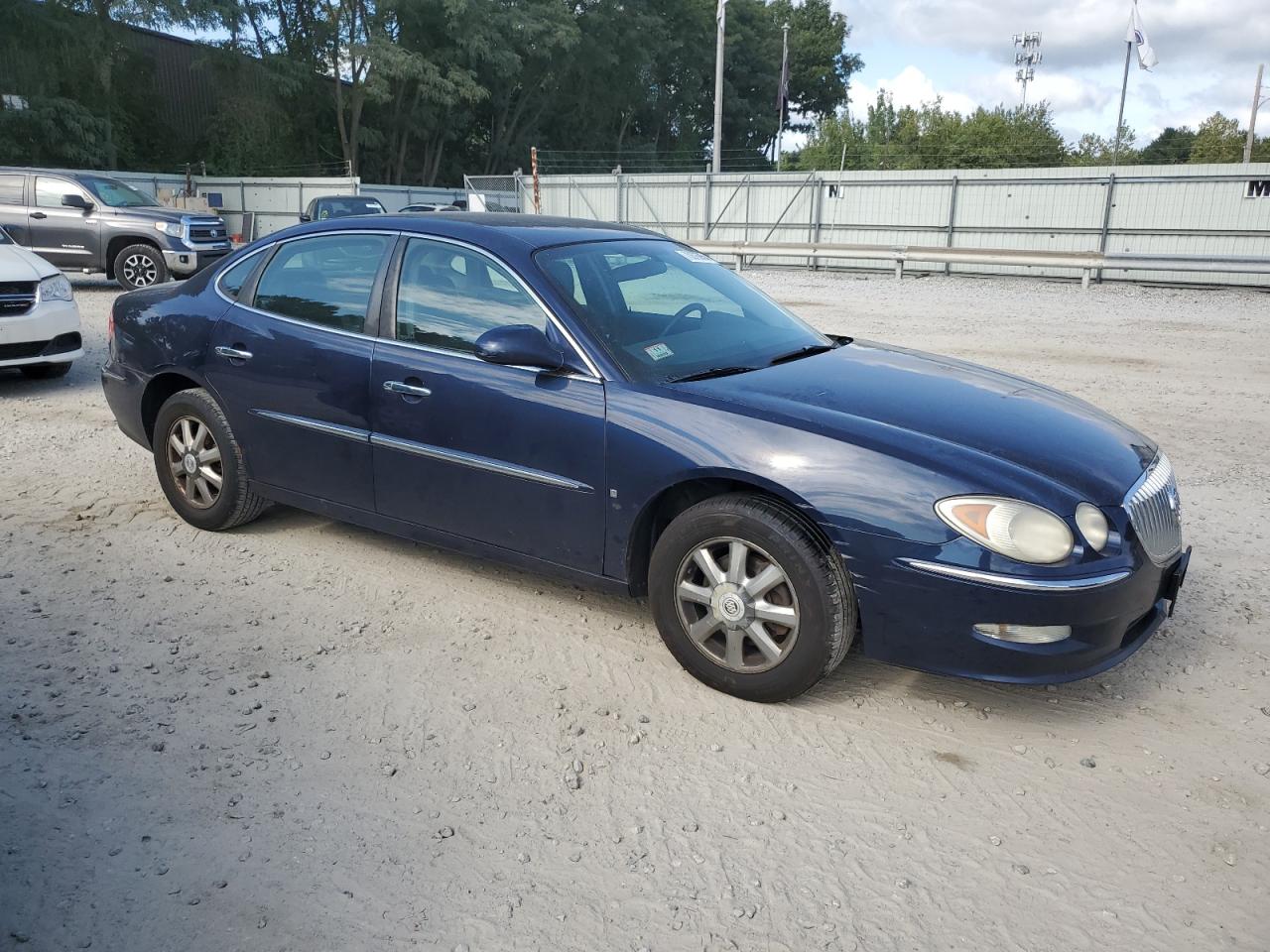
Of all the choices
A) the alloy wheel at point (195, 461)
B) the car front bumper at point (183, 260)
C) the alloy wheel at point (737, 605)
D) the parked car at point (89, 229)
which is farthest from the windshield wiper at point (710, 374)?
the parked car at point (89, 229)

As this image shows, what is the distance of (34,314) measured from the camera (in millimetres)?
8578

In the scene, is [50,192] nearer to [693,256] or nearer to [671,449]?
[693,256]

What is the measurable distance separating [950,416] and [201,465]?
3582 millimetres

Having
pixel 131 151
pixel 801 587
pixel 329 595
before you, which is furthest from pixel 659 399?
pixel 131 151

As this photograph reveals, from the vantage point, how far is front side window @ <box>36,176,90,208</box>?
51.6ft

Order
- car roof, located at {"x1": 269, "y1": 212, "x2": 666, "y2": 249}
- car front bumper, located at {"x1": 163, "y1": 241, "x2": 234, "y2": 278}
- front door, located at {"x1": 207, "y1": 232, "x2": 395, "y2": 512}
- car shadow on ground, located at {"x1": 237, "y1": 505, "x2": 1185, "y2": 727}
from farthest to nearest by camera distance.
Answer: car front bumper, located at {"x1": 163, "y1": 241, "x2": 234, "y2": 278}
front door, located at {"x1": 207, "y1": 232, "x2": 395, "y2": 512}
car roof, located at {"x1": 269, "y1": 212, "x2": 666, "y2": 249}
car shadow on ground, located at {"x1": 237, "y1": 505, "x2": 1185, "y2": 727}

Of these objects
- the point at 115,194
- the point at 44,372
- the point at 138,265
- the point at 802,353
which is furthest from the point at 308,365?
the point at 115,194

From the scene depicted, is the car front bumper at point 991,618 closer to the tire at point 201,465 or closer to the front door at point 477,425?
the front door at point 477,425

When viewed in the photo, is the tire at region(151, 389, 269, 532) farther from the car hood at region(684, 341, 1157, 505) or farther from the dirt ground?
the car hood at region(684, 341, 1157, 505)

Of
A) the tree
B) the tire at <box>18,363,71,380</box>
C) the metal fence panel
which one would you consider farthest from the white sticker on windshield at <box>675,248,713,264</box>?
the tree

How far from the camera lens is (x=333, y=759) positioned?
3.29 m

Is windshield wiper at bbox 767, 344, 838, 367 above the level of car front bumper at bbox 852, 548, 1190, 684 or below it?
above

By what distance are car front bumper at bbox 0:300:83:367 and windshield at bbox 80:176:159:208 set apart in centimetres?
809

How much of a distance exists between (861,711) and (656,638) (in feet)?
3.03
